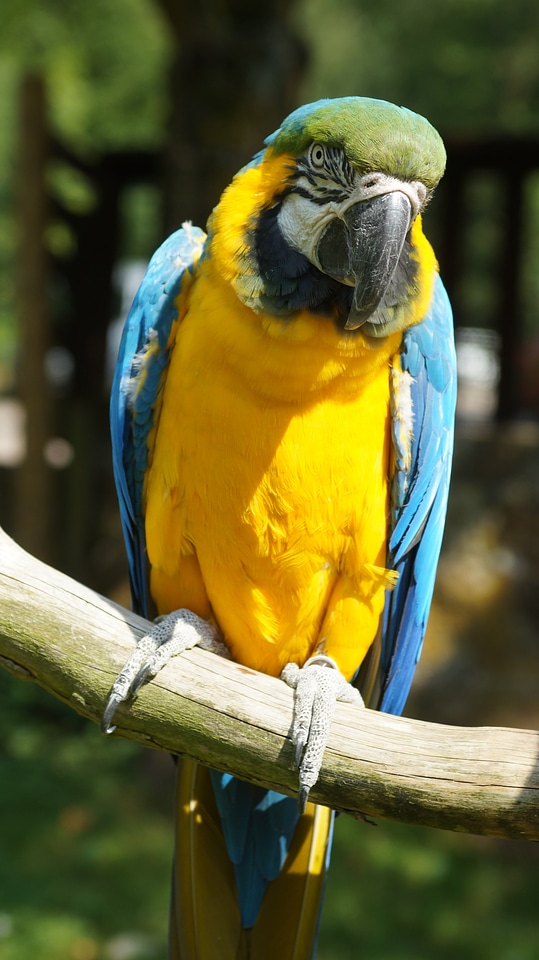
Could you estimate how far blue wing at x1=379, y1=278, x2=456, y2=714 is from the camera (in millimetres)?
2453

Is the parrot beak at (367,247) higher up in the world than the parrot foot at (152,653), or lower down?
higher up

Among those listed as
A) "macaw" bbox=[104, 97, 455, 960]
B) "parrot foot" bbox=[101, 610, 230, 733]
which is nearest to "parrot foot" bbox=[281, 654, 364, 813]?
"macaw" bbox=[104, 97, 455, 960]

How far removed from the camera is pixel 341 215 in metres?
2.02

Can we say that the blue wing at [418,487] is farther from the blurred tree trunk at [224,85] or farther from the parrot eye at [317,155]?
the blurred tree trunk at [224,85]

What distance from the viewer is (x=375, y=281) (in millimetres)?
2018

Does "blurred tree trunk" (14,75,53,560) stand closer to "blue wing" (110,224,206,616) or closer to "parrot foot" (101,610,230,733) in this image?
"blue wing" (110,224,206,616)

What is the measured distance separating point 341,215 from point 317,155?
0.16 metres

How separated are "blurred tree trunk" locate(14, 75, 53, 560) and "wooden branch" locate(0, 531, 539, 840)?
3.69 m

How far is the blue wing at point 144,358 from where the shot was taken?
2.52 m

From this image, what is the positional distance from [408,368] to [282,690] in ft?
3.02

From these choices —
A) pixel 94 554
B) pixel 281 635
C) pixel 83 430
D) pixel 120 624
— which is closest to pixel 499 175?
A: pixel 83 430

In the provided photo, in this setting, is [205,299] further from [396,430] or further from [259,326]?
[396,430]

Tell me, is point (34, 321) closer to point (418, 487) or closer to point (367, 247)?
point (418, 487)

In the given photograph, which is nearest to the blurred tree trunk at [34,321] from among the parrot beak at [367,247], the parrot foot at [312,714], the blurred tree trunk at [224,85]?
the blurred tree trunk at [224,85]
